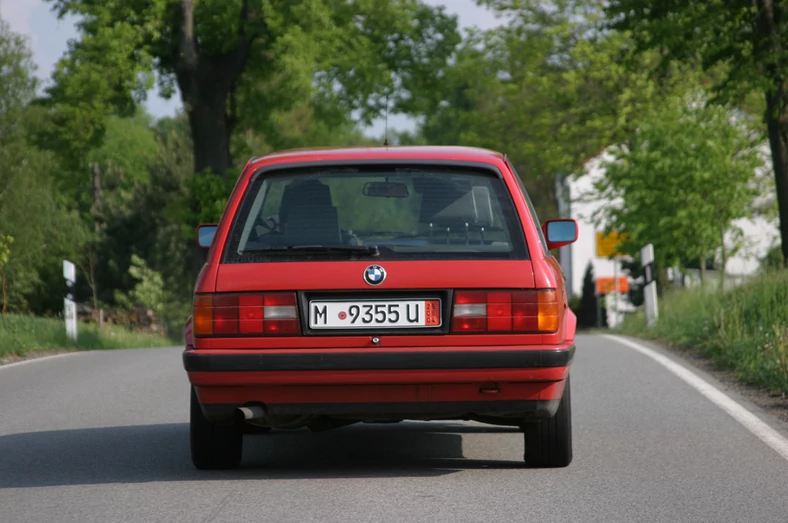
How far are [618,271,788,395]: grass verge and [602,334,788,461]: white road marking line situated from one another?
16.5 inches

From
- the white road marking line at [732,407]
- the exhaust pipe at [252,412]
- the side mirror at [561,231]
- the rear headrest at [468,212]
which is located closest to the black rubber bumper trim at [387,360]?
the exhaust pipe at [252,412]

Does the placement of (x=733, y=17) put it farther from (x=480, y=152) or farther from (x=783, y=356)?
(x=480, y=152)

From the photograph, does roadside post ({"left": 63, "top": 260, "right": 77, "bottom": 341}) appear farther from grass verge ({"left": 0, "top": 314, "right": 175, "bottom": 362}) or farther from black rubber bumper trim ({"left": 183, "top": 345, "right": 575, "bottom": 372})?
black rubber bumper trim ({"left": 183, "top": 345, "right": 575, "bottom": 372})

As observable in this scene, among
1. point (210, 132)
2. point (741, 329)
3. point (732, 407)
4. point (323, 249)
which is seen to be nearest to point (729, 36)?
point (741, 329)

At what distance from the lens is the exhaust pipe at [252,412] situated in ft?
21.3

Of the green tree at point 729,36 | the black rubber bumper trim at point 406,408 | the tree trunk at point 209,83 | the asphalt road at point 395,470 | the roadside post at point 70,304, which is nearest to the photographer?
the asphalt road at point 395,470

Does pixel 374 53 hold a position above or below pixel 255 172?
above

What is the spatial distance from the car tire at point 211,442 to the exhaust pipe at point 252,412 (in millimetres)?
503

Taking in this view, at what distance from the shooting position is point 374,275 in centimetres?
641

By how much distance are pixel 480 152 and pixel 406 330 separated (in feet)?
3.95

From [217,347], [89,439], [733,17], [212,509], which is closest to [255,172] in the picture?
[217,347]

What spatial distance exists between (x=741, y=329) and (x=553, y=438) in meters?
7.55

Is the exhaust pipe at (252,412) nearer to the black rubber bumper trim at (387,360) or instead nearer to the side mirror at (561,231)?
the black rubber bumper trim at (387,360)

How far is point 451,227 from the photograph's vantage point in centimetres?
667
